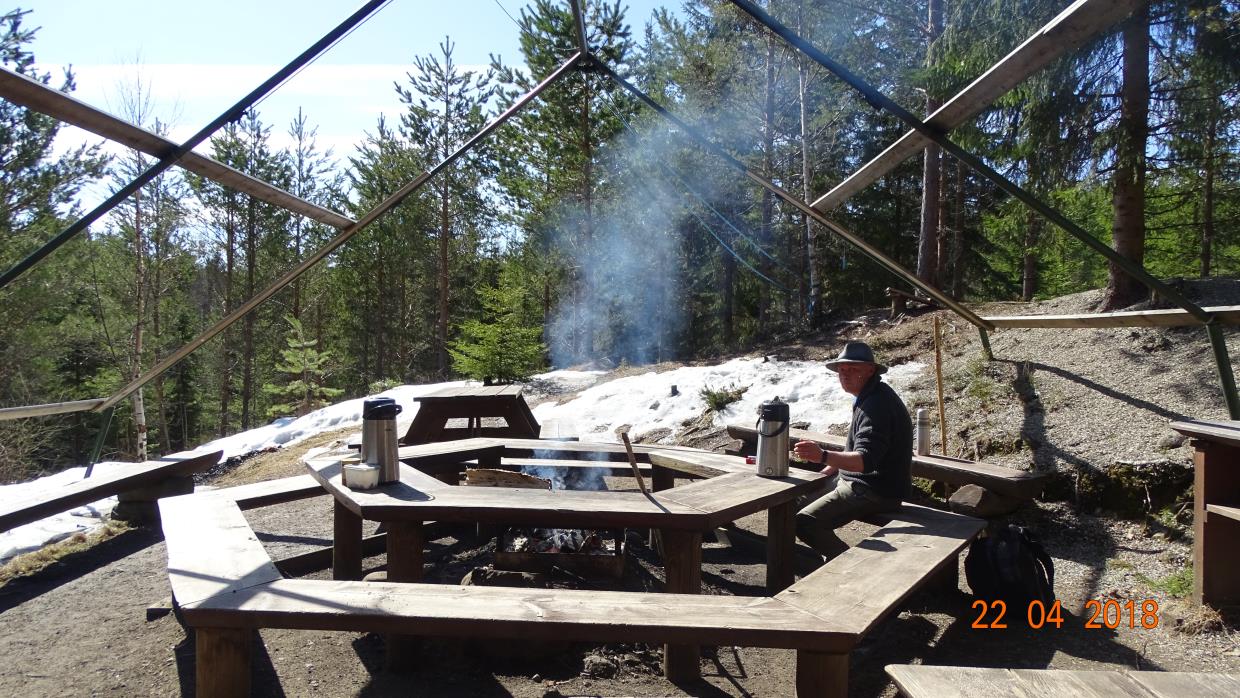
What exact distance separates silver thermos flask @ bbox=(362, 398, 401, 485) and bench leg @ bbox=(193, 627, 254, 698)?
3.71ft

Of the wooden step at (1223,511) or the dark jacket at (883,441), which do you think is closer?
the wooden step at (1223,511)

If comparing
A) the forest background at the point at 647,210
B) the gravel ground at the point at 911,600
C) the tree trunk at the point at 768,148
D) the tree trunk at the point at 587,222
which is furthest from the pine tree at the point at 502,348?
the gravel ground at the point at 911,600

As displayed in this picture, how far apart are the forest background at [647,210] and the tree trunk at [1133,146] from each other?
0.02 meters

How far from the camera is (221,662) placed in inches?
95.2

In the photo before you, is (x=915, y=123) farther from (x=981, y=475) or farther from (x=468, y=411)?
(x=468, y=411)

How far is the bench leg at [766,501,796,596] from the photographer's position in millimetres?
4219

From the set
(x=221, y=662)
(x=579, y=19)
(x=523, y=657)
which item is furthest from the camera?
(x=579, y=19)

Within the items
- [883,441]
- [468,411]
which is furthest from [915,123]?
[468,411]

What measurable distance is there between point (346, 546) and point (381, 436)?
3.25 feet

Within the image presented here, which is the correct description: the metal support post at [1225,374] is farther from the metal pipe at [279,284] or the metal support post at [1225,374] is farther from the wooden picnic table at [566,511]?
the metal pipe at [279,284]

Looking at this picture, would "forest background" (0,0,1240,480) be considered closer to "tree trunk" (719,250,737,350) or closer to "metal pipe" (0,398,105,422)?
"tree trunk" (719,250,737,350)

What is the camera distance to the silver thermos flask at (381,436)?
3.42 m

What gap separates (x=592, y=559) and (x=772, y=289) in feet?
63.6

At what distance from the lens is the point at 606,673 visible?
327cm
